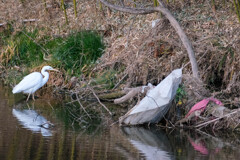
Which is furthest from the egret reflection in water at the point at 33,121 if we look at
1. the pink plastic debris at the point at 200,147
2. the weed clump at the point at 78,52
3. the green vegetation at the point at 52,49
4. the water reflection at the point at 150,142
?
the weed clump at the point at 78,52

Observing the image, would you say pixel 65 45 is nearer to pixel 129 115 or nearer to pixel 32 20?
pixel 32 20

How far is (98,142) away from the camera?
22.5 feet

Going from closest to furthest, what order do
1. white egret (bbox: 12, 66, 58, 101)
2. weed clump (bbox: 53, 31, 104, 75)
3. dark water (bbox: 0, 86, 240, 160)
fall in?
dark water (bbox: 0, 86, 240, 160) < white egret (bbox: 12, 66, 58, 101) < weed clump (bbox: 53, 31, 104, 75)

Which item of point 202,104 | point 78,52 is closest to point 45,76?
point 78,52

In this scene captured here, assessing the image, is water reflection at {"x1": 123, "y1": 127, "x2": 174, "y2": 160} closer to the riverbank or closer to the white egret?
the riverbank

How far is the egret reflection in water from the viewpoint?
24.8 feet

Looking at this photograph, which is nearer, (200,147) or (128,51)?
(200,147)

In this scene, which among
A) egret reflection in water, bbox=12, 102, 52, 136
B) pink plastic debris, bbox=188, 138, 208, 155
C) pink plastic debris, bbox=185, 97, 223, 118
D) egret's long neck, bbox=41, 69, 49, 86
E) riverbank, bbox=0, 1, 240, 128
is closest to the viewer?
pink plastic debris, bbox=188, 138, 208, 155

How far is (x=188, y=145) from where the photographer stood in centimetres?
695

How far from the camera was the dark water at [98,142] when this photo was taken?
20.3ft

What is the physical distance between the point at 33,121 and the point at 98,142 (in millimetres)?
1803

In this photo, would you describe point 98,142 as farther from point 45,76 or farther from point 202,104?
point 45,76

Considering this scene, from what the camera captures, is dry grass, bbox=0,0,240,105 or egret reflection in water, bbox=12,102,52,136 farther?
dry grass, bbox=0,0,240,105

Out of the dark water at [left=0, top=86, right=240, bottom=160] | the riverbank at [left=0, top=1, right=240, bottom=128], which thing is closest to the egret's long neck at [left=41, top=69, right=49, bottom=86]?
the riverbank at [left=0, top=1, right=240, bottom=128]
